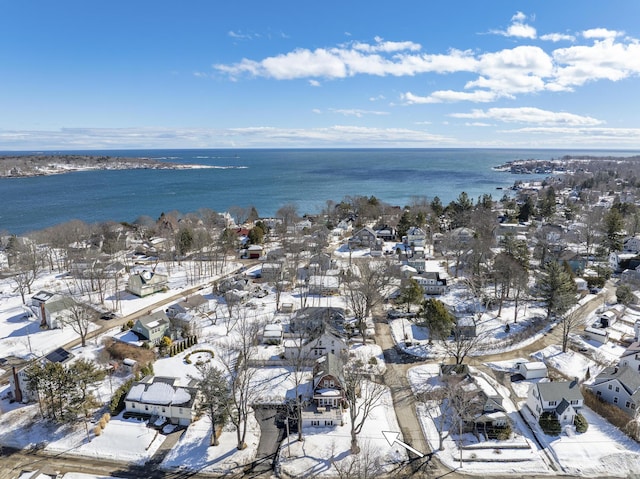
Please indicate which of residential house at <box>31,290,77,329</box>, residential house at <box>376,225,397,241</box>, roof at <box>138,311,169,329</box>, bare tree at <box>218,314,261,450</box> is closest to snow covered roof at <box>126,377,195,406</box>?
bare tree at <box>218,314,261,450</box>

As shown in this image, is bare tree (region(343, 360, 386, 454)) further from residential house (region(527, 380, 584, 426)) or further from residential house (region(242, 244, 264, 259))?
residential house (region(242, 244, 264, 259))

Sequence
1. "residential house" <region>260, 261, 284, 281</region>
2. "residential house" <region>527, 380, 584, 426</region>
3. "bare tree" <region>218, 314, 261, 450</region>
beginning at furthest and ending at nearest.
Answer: "residential house" <region>260, 261, 284, 281</region> < "residential house" <region>527, 380, 584, 426</region> < "bare tree" <region>218, 314, 261, 450</region>

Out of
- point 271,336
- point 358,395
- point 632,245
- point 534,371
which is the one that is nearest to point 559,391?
point 534,371

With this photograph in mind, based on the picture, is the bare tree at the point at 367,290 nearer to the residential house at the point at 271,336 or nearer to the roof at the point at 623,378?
the residential house at the point at 271,336

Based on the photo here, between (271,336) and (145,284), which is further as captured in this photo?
(145,284)

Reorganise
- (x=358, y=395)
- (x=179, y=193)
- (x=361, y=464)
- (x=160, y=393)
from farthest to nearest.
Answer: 1. (x=179, y=193)
2. (x=358, y=395)
3. (x=160, y=393)
4. (x=361, y=464)

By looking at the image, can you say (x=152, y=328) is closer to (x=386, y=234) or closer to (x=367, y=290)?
(x=367, y=290)

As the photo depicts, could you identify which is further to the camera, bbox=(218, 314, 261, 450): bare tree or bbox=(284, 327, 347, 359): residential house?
bbox=(284, 327, 347, 359): residential house
